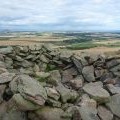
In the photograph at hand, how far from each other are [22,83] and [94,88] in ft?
14.1

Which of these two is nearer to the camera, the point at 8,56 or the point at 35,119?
the point at 35,119

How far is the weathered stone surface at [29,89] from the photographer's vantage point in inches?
508

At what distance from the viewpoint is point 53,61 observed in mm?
22156

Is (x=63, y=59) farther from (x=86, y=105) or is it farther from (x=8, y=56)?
(x=86, y=105)

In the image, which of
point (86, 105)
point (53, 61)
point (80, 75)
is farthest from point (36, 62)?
point (86, 105)

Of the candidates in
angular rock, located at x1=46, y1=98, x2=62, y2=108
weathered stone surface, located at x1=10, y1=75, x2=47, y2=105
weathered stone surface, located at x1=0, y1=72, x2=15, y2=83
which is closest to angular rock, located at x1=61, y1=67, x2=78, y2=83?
weathered stone surface, located at x1=0, y1=72, x2=15, y2=83

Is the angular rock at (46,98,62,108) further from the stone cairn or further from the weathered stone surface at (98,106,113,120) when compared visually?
the weathered stone surface at (98,106,113,120)

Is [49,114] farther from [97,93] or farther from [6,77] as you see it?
[6,77]

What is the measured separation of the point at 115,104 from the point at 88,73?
504 cm

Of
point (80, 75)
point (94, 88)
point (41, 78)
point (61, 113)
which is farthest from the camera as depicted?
point (80, 75)

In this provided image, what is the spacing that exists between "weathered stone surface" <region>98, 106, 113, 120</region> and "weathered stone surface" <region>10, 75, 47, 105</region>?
297cm

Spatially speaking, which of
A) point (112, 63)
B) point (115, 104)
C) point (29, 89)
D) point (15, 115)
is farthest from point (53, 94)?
point (112, 63)

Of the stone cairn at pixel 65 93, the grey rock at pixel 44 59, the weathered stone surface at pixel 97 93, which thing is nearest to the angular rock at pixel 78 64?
the stone cairn at pixel 65 93

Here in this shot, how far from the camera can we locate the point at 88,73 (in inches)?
781
